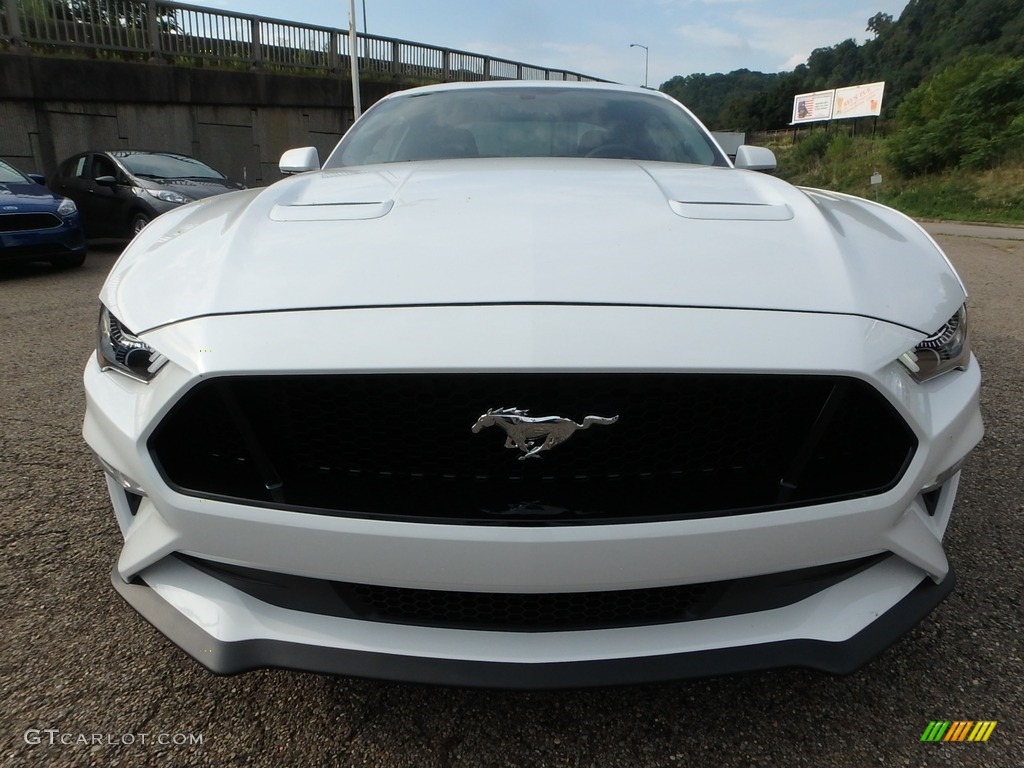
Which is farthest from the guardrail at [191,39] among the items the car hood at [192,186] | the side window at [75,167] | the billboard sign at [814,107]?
the billboard sign at [814,107]

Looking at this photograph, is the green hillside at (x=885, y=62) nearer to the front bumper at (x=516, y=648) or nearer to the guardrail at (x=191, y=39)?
the guardrail at (x=191, y=39)

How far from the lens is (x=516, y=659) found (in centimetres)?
121

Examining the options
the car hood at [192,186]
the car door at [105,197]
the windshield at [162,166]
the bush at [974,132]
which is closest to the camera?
the car hood at [192,186]

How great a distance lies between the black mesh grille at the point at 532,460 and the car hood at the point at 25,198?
7.18 meters

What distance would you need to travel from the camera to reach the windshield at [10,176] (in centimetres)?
729

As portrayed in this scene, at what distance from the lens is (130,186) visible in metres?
8.59

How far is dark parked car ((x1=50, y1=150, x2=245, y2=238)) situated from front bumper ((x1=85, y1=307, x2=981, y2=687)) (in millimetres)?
8057

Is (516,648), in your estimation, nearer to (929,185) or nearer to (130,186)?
(130,186)

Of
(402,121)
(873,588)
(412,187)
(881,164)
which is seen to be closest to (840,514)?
(873,588)

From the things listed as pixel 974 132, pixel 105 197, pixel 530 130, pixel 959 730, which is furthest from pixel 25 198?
pixel 974 132

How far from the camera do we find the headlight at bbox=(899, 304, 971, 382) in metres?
1.30

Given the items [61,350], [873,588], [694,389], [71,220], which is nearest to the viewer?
[694,389]

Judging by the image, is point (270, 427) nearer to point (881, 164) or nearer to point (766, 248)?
point (766, 248)

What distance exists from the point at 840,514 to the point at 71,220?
8199 mm
